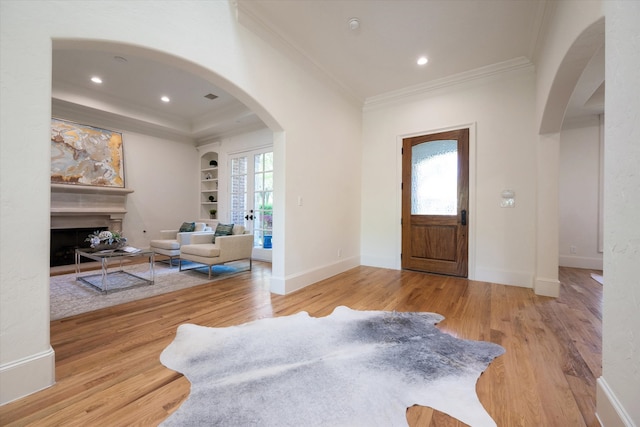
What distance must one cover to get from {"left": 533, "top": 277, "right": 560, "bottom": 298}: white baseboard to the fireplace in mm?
7789

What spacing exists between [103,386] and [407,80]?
495cm

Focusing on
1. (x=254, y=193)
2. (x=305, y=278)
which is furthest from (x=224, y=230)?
(x=305, y=278)

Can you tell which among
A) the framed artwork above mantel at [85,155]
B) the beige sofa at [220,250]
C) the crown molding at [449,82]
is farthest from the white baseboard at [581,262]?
the framed artwork above mantel at [85,155]

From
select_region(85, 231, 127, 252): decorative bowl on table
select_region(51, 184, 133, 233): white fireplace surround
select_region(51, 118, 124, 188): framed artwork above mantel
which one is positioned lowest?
select_region(85, 231, 127, 252): decorative bowl on table

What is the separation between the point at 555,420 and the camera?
130 centimetres

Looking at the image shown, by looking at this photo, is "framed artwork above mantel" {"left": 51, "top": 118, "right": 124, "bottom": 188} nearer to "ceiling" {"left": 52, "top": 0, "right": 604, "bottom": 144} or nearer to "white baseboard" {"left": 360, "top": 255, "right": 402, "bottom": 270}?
"ceiling" {"left": 52, "top": 0, "right": 604, "bottom": 144}

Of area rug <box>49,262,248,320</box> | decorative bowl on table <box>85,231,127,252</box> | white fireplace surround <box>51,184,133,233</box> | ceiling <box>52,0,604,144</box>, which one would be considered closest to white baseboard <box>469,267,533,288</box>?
ceiling <box>52,0,604,144</box>

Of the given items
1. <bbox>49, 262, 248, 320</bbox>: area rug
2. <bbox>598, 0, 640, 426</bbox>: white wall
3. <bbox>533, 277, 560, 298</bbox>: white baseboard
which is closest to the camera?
<bbox>598, 0, 640, 426</bbox>: white wall

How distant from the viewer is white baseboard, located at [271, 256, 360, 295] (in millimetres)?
3303

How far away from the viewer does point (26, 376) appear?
1.46 m

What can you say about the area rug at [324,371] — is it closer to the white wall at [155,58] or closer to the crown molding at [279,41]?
the white wall at [155,58]

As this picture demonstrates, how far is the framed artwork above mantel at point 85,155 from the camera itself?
500 centimetres

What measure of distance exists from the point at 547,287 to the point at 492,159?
1.87 meters

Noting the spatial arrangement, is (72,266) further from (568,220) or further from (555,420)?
(568,220)
